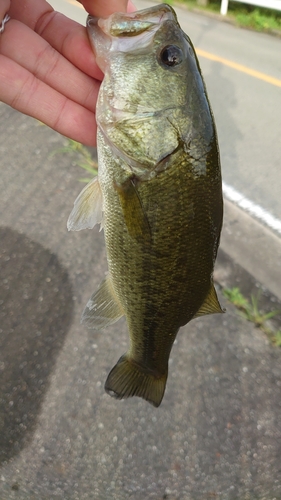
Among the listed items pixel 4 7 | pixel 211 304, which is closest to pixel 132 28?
pixel 4 7

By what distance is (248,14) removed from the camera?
370 inches

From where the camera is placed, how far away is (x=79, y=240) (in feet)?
12.1

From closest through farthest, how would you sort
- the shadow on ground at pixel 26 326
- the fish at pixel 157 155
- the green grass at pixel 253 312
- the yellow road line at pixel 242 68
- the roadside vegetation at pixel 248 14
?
1. the fish at pixel 157 155
2. the shadow on ground at pixel 26 326
3. the green grass at pixel 253 312
4. the yellow road line at pixel 242 68
5. the roadside vegetation at pixel 248 14

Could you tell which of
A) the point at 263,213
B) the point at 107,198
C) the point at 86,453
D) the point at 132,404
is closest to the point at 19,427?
the point at 86,453

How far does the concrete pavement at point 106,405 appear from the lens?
246 centimetres

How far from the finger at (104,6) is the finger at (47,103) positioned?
475 millimetres

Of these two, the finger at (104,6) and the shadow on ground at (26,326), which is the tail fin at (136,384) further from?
the finger at (104,6)

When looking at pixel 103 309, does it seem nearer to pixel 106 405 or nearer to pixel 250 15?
pixel 106 405

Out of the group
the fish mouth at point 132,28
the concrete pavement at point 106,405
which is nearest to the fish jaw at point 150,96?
the fish mouth at point 132,28

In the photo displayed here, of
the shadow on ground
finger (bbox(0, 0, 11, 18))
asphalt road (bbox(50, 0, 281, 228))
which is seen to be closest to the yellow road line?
asphalt road (bbox(50, 0, 281, 228))

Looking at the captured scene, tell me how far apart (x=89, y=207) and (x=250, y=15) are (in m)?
9.51

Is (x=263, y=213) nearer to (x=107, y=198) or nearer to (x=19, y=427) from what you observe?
(x=107, y=198)

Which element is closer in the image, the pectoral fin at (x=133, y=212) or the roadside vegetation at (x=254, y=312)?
the pectoral fin at (x=133, y=212)

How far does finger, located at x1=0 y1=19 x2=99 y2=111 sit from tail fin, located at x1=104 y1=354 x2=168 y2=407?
144 cm
